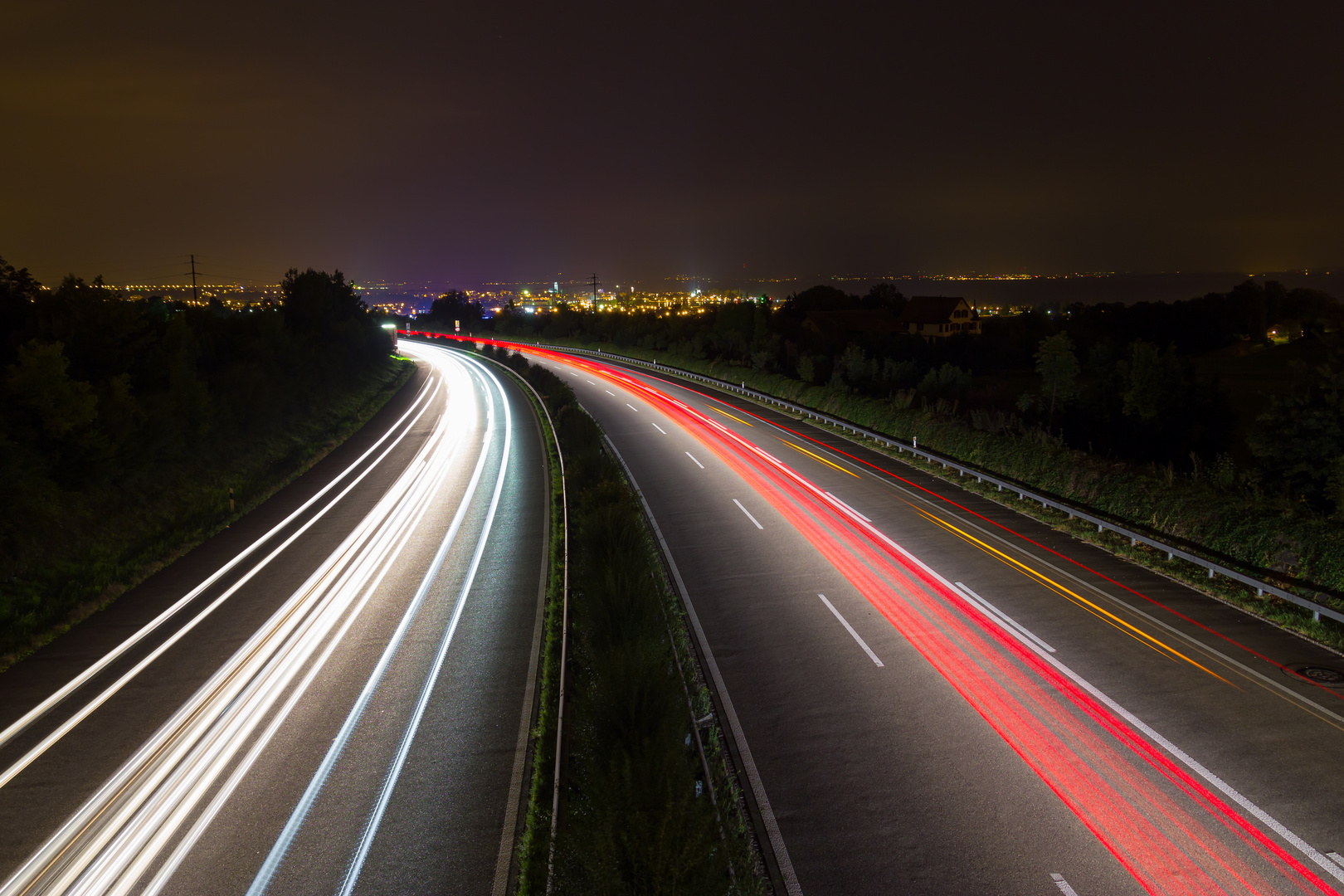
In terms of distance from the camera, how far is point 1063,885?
739cm

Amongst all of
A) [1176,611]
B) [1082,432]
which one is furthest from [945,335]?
[1176,611]

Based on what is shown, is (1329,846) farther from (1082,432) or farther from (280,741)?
(1082,432)

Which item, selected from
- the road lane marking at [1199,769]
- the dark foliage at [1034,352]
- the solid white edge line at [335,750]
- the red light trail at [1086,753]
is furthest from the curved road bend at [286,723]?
the dark foliage at [1034,352]

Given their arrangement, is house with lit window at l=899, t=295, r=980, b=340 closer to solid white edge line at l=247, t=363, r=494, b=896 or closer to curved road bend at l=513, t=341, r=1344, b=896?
curved road bend at l=513, t=341, r=1344, b=896

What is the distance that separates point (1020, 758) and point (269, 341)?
143 feet

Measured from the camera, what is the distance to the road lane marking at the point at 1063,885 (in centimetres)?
728

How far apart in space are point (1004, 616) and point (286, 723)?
1271cm

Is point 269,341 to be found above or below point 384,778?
above

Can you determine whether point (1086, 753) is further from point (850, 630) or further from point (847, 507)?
point (847, 507)

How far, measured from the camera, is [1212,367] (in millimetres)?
74938

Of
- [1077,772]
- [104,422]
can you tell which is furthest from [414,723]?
[104,422]

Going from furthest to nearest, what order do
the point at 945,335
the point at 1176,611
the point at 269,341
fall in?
1. the point at 945,335
2. the point at 269,341
3. the point at 1176,611

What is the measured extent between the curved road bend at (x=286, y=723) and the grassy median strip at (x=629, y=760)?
593 millimetres

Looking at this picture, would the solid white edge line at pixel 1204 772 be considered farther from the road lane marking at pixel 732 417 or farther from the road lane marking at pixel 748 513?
the road lane marking at pixel 732 417
